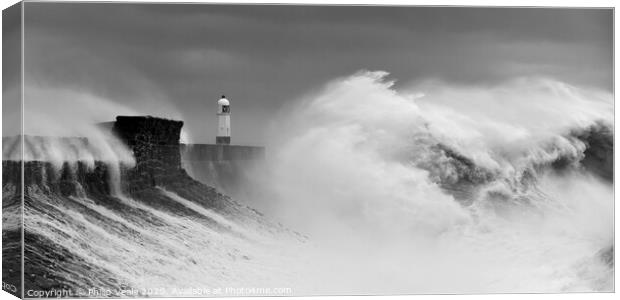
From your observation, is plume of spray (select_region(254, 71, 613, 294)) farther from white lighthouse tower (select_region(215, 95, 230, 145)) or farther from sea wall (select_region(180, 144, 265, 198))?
Result: white lighthouse tower (select_region(215, 95, 230, 145))

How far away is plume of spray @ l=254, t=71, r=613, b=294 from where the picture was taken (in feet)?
52.4

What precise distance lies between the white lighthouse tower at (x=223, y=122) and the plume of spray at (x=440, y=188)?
671 millimetres

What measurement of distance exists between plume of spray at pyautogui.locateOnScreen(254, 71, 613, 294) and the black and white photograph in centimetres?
3

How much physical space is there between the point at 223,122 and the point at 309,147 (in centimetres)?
132

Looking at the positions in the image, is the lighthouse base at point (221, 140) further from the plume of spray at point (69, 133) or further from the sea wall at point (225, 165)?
the plume of spray at point (69, 133)

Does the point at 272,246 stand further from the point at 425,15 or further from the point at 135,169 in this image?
the point at 425,15

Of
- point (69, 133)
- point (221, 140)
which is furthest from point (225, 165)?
point (69, 133)

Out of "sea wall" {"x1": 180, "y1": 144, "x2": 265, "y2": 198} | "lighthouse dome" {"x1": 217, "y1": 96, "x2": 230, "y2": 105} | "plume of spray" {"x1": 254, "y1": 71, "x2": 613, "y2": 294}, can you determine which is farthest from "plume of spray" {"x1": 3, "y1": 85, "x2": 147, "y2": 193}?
"plume of spray" {"x1": 254, "y1": 71, "x2": 613, "y2": 294}

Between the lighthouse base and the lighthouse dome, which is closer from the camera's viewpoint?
the lighthouse dome

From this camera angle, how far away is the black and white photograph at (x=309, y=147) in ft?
49.5

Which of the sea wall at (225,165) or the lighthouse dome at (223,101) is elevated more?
the lighthouse dome at (223,101)

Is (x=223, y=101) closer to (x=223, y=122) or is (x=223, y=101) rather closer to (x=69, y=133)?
(x=223, y=122)

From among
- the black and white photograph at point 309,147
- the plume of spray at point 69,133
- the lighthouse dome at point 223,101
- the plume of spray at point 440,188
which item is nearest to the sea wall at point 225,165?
the black and white photograph at point 309,147

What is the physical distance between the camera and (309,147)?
1600 centimetres
